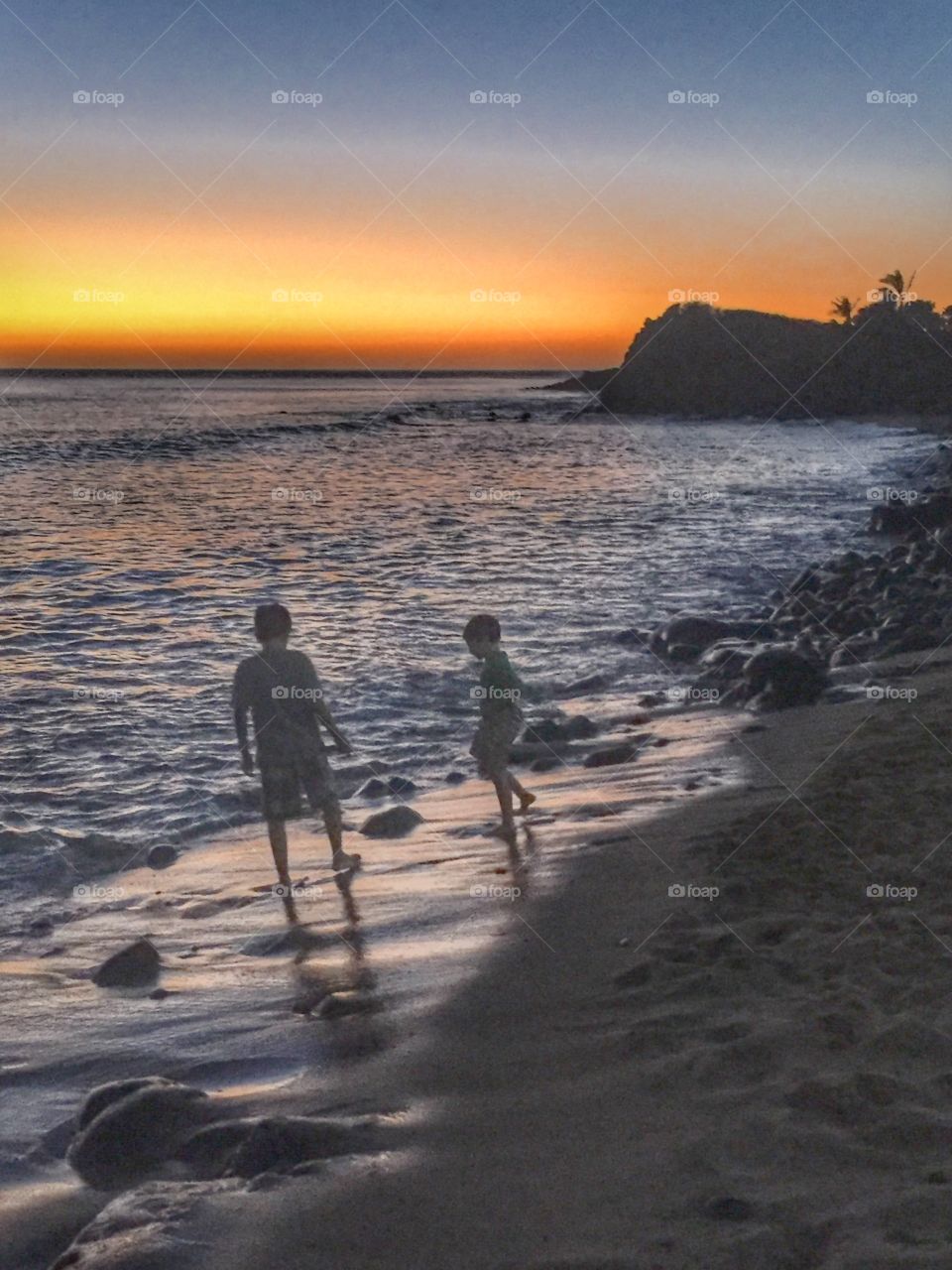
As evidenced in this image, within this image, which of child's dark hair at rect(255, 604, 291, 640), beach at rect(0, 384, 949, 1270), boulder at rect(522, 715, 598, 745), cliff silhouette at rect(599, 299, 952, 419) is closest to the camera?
beach at rect(0, 384, 949, 1270)

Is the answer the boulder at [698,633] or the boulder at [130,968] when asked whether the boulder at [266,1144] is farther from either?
the boulder at [698,633]

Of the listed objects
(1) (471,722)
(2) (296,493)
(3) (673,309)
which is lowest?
(1) (471,722)

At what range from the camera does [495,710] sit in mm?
7340

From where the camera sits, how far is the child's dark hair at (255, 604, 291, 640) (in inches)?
260

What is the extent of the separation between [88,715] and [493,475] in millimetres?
25677

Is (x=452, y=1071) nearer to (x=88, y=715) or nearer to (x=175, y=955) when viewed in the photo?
(x=175, y=955)

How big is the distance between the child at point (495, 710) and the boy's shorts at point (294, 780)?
43.0 inches

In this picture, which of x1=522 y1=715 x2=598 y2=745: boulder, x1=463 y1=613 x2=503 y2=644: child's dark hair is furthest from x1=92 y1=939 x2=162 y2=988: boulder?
x1=522 y1=715 x2=598 y2=745: boulder

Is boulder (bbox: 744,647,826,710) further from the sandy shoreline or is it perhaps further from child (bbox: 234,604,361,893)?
child (bbox: 234,604,361,893)

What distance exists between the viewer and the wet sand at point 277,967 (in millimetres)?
3994

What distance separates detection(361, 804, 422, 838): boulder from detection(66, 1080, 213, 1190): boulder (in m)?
3.22

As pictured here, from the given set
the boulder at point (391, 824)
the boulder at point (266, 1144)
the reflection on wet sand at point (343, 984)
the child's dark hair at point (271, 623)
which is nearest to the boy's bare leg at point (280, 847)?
the reflection on wet sand at point (343, 984)

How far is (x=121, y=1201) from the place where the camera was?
3455 mm

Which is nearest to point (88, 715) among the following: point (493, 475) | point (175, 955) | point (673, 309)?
point (175, 955)
